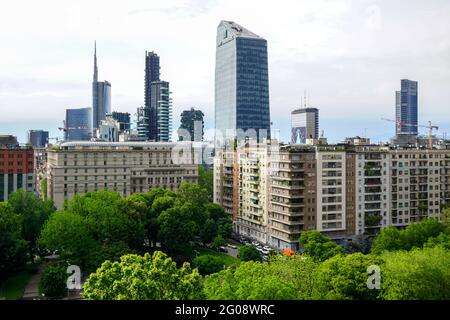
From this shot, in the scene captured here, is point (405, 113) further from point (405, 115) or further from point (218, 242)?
point (218, 242)

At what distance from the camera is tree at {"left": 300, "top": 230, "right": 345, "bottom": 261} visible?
16.5m

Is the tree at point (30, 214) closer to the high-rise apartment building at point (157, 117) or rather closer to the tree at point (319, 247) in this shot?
the tree at point (319, 247)

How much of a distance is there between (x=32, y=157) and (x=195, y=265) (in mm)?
12003

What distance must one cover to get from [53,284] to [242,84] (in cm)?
3884

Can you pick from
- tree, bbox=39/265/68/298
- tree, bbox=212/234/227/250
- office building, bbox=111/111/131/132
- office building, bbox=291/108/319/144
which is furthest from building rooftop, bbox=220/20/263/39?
tree, bbox=39/265/68/298

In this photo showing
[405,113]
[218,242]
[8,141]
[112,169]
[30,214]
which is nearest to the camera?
[30,214]

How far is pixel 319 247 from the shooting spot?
55.6 feet

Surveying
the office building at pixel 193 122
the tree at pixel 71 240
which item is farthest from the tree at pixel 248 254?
the office building at pixel 193 122

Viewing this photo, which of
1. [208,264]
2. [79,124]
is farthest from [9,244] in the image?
[79,124]

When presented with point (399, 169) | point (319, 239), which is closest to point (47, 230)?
point (319, 239)

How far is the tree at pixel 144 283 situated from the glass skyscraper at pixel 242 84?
40.5 meters

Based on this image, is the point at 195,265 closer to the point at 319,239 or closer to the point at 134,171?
the point at 319,239

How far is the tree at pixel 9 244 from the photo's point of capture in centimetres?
1448

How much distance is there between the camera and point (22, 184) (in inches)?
947
